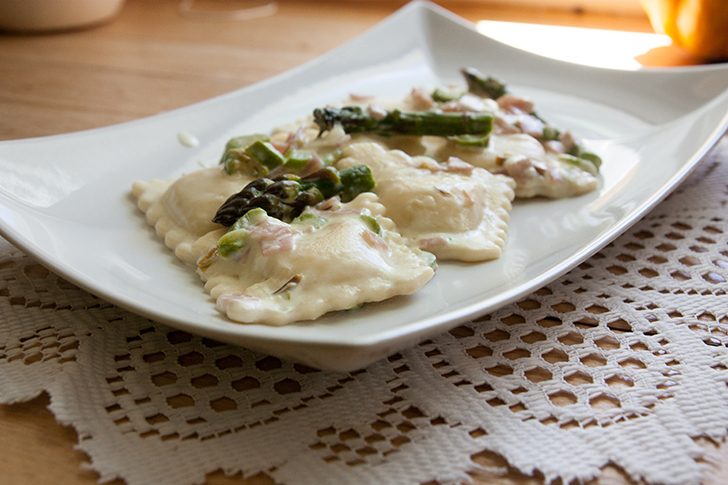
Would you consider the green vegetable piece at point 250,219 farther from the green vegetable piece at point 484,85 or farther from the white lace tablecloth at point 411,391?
the green vegetable piece at point 484,85

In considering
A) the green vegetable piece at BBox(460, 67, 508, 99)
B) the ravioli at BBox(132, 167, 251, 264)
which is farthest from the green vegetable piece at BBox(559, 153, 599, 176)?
the ravioli at BBox(132, 167, 251, 264)

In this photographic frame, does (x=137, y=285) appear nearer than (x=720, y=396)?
A: No

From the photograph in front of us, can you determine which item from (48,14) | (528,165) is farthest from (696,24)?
(48,14)

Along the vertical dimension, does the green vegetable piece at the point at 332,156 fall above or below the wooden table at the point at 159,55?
above

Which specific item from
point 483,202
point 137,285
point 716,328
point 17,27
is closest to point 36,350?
point 137,285

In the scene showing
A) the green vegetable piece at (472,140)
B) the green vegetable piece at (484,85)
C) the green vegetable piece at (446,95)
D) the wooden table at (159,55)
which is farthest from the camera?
the wooden table at (159,55)

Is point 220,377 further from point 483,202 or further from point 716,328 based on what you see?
point 716,328

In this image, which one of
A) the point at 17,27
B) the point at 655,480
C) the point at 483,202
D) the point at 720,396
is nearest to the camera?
the point at 655,480

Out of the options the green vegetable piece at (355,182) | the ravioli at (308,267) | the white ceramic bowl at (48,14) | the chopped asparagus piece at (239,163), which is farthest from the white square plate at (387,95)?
the white ceramic bowl at (48,14)
